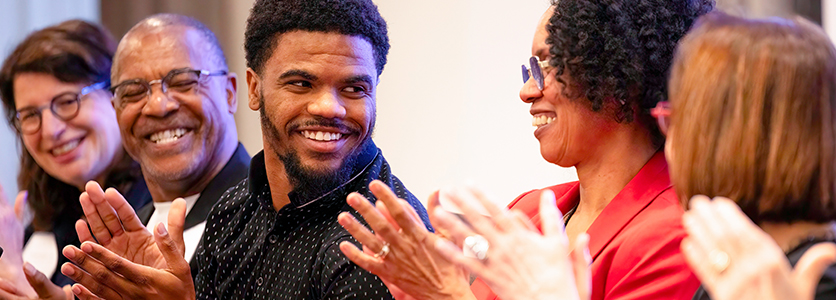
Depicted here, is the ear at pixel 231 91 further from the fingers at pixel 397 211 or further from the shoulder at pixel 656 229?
the shoulder at pixel 656 229

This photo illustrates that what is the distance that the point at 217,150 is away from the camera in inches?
101

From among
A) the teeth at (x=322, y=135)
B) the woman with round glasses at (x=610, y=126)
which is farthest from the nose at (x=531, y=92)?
the teeth at (x=322, y=135)

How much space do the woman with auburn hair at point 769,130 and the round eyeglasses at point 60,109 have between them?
7.38 feet

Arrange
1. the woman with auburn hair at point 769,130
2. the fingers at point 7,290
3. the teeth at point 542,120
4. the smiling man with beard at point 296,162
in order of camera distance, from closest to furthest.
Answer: the woman with auburn hair at point 769,130, the teeth at point 542,120, the smiling man with beard at point 296,162, the fingers at point 7,290

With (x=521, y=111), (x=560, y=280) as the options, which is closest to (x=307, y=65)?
(x=560, y=280)

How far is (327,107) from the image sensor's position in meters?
1.76

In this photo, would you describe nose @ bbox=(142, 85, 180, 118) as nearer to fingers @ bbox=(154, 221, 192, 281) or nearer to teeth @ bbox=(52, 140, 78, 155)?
teeth @ bbox=(52, 140, 78, 155)

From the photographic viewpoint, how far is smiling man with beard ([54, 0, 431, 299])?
69.1 inches

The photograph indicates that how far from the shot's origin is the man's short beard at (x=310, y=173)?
1781mm

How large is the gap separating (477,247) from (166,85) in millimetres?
1528

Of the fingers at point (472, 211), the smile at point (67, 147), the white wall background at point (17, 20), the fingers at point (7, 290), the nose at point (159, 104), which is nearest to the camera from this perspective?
the fingers at point (472, 211)

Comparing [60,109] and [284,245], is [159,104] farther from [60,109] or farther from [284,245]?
[284,245]

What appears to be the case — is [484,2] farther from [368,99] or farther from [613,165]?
[613,165]

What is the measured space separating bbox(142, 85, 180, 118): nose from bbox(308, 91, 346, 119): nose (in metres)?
Answer: 0.84
